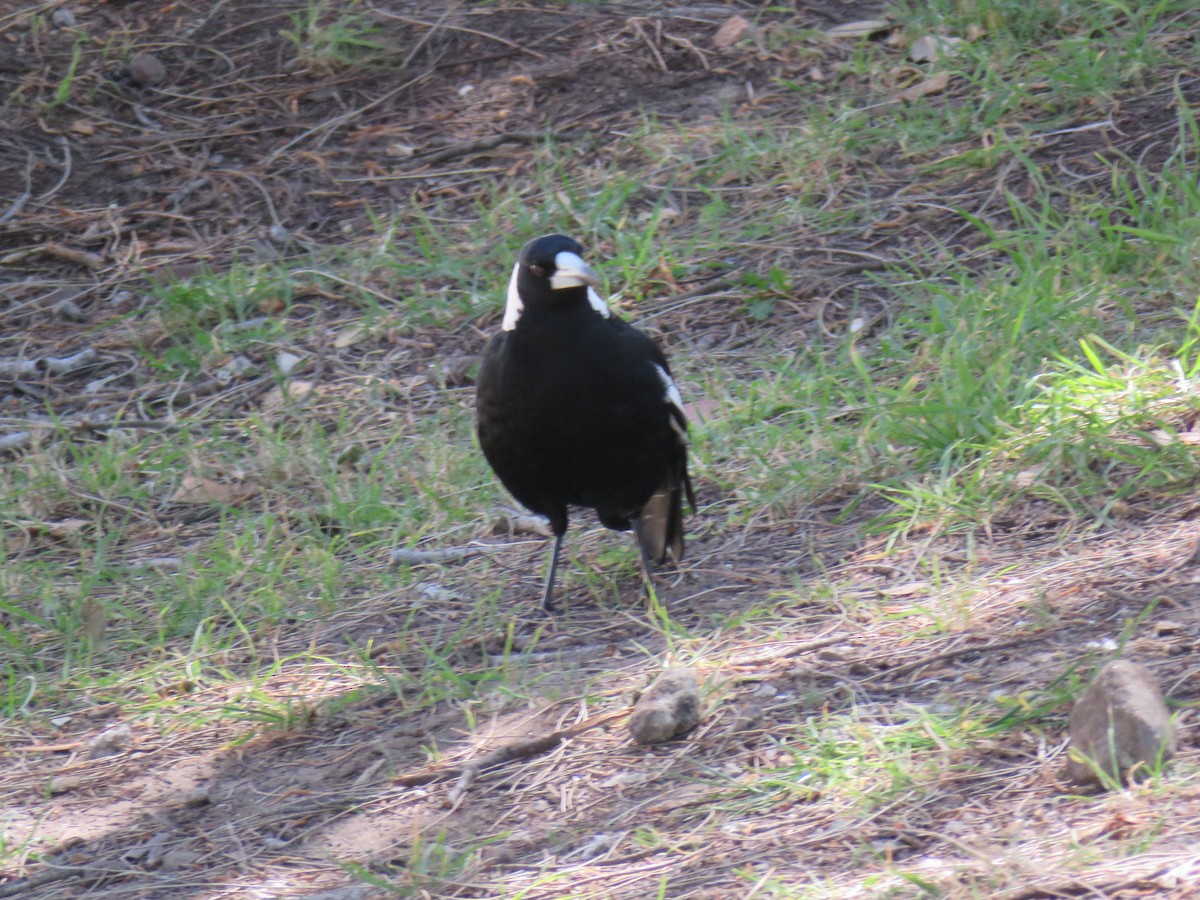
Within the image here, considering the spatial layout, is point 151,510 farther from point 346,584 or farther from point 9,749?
point 9,749

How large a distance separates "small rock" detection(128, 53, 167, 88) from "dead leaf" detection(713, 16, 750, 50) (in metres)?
2.26

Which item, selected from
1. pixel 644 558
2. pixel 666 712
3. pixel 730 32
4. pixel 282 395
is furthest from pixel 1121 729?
pixel 730 32

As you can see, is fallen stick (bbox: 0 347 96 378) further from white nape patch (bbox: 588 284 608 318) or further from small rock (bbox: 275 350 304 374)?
white nape patch (bbox: 588 284 608 318)

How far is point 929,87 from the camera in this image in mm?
5258

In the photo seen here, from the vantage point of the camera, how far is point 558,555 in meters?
3.54

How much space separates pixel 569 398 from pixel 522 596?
0.56m

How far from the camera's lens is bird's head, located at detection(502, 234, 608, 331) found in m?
3.21

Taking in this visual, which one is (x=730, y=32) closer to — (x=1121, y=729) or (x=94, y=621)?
(x=94, y=621)

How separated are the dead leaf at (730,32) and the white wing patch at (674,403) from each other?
282 centimetres

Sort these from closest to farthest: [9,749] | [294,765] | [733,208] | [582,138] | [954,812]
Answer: [954,812] → [294,765] → [9,749] → [733,208] → [582,138]

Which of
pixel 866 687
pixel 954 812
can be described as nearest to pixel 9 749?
pixel 866 687

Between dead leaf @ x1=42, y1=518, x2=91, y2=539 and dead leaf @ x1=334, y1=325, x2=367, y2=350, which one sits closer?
dead leaf @ x1=42, y1=518, x2=91, y2=539

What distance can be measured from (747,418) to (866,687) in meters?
1.47

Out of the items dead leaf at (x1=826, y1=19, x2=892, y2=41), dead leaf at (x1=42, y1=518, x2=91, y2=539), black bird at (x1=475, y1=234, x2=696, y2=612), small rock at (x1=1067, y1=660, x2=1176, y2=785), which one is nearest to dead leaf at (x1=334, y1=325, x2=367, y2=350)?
dead leaf at (x1=42, y1=518, x2=91, y2=539)
